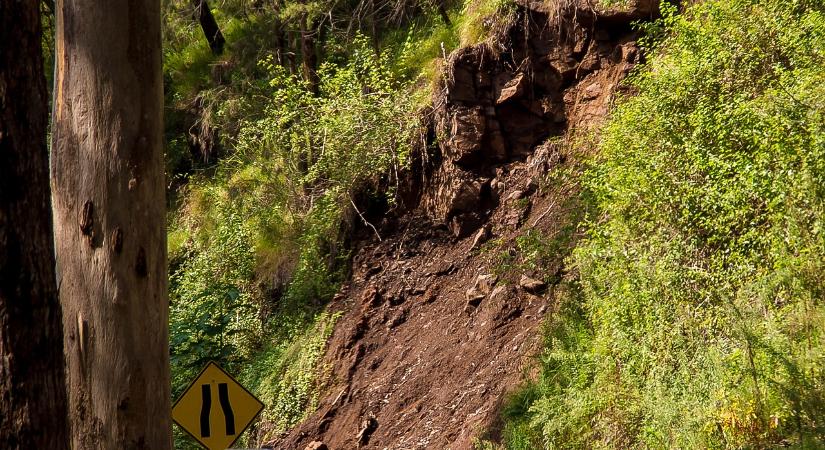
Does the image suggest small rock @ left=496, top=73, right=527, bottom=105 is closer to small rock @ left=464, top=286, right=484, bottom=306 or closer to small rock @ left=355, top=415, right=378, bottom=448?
small rock @ left=464, top=286, right=484, bottom=306

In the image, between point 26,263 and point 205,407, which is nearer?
point 26,263

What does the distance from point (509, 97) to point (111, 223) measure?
10.7 meters

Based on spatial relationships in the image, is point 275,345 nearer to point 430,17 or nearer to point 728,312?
point 430,17

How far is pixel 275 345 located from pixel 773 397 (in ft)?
34.8

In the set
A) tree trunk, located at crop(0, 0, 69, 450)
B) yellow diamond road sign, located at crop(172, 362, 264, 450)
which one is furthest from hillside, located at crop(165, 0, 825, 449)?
tree trunk, located at crop(0, 0, 69, 450)

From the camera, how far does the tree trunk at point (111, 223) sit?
6.00m

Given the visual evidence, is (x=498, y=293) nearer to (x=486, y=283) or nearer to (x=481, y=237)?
(x=486, y=283)

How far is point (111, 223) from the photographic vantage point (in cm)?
609

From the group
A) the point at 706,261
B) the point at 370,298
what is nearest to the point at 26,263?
the point at 706,261

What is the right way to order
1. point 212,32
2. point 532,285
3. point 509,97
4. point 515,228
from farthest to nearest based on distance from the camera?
1. point 212,32
2. point 509,97
3. point 515,228
4. point 532,285

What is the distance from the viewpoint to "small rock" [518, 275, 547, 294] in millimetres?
13203

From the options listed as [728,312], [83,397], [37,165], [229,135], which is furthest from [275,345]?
[37,165]

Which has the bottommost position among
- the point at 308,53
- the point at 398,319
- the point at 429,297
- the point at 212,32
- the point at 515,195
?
the point at 398,319

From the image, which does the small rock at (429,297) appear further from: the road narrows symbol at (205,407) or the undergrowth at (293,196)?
the road narrows symbol at (205,407)
